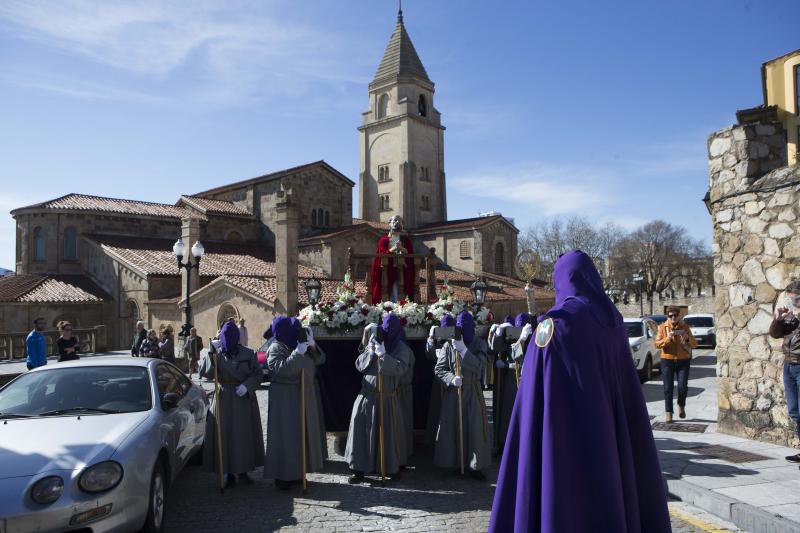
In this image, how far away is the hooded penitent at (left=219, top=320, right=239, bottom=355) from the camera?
23.3ft

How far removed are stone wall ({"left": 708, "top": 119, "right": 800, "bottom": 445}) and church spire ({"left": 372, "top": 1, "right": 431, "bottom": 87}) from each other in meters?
50.5

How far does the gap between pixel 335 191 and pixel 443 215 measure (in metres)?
17.2

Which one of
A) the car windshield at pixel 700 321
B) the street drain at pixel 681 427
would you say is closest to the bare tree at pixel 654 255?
the car windshield at pixel 700 321

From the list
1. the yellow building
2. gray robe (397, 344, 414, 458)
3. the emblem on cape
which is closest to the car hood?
gray robe (397, 344, 414, 458)

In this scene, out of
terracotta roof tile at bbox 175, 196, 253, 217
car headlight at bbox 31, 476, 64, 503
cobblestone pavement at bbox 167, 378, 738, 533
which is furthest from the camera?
terracotta roof tile at bbox 175, 196, 253, 217

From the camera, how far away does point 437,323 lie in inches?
332

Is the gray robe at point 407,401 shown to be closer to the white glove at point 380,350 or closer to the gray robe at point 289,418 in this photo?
the white glove at point 380,350

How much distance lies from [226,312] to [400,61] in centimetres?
3817

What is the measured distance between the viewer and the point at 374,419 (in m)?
7.05

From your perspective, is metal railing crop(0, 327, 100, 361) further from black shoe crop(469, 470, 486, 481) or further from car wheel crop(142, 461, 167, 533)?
black shoe crop(469, 470, 486, 481)

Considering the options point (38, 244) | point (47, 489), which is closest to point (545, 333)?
point (47, 489)

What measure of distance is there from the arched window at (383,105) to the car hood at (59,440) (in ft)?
179

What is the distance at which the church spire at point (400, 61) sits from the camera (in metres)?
56.7

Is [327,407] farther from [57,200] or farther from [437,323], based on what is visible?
[57,200]
